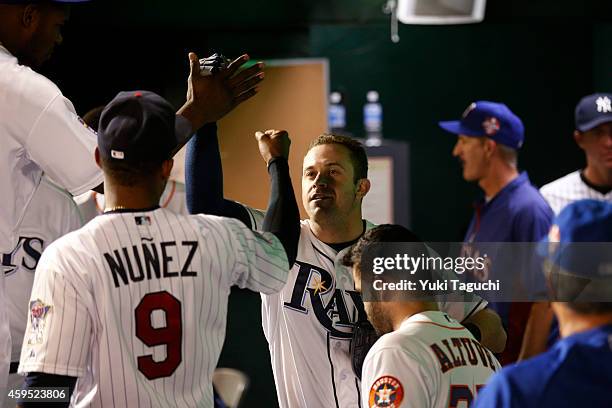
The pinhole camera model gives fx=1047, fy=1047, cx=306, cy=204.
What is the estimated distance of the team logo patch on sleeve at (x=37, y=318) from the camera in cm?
210

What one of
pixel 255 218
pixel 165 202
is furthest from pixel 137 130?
pixel 165 202

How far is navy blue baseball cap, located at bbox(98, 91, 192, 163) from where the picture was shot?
2.17 meters

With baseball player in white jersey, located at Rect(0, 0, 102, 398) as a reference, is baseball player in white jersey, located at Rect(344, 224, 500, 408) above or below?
below

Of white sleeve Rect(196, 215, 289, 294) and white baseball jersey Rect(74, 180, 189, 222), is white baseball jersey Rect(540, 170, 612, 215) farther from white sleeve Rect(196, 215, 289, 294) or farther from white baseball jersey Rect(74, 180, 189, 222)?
white sleeve Rect(196, 215, 289, 294)

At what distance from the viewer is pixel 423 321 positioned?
2490mm

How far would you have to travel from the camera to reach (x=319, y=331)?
9.77 ft

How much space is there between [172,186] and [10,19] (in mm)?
1798

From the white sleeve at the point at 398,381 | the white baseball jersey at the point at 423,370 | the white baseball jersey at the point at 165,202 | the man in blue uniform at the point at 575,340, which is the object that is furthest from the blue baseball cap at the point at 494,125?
the man in blue uniform at the point at 575,340

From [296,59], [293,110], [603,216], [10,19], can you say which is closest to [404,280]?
[603,216]

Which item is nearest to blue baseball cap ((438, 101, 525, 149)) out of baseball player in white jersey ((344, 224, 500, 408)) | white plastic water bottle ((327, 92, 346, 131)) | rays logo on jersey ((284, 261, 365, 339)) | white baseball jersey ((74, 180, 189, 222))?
white plastic water bottle ((327, 92, 346, 131))

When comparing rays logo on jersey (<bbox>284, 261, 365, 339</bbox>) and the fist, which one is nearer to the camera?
the fist

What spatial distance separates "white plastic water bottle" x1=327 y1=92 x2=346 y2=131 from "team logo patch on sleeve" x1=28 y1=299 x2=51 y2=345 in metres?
4.48

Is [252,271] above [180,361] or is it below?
above

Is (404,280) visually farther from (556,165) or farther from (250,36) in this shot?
(556,165)
